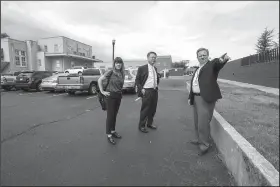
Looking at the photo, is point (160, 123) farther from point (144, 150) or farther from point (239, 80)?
point (239, 80)

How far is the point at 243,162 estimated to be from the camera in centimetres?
211

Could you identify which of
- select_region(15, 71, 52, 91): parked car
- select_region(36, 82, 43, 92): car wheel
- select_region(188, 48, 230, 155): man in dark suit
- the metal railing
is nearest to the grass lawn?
select_region(188, 48, 230, 155): man in dark suit

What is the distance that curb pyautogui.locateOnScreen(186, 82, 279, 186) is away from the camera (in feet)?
5.72

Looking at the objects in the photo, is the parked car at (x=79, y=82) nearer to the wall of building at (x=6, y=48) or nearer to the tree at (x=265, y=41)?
the wall of building at (x=6, y=48)

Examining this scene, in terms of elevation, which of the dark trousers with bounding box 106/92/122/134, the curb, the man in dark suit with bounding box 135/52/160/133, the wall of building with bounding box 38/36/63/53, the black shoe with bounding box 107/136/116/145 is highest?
the wall of building with bounding box 38/36/63/53

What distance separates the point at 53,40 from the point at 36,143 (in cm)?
3174

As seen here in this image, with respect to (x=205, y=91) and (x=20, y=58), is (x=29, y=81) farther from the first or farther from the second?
(x=20, y=58)

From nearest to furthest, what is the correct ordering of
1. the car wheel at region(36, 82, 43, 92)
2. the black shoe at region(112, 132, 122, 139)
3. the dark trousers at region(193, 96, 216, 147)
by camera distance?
the dark trousers at region(193, 96, 216, 147) < the black shoe at region(112, 132, 122, 139) < the car wheel at region(36, 82, 43, 92)

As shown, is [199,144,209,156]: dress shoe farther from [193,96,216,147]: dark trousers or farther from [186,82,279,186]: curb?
[186,82,279,186]: curb

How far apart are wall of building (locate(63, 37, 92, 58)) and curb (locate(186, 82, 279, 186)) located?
3231 centimetres

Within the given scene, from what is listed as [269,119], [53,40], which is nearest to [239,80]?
[269,119]

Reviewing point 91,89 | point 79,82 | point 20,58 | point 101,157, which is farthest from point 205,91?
point 20,58

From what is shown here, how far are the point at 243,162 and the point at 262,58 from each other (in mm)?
17765

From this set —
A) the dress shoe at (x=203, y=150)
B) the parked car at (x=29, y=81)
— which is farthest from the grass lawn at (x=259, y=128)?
the parked car at (x=29, y=81)
